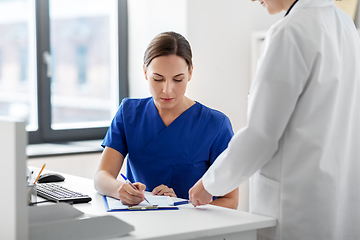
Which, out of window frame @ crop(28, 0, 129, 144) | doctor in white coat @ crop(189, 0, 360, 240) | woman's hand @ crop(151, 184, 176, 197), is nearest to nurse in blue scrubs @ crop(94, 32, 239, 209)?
woman's hand @ crop(151, 184, 176, 197)

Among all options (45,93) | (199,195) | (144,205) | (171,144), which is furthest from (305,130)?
(45,93)

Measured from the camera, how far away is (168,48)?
1.59 m

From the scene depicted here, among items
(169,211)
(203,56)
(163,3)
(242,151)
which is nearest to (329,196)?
(242,151)

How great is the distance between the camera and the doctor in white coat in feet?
3.49

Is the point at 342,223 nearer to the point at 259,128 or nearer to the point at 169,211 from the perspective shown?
the point at 259,128

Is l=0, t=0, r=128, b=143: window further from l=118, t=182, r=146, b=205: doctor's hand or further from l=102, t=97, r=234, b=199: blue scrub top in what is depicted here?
l=118, t=182, r=146, b=205: doctor's hand

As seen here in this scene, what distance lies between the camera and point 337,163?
112 centimetres

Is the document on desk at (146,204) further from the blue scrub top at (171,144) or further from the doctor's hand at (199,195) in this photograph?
the blue scrub top at (171,144)

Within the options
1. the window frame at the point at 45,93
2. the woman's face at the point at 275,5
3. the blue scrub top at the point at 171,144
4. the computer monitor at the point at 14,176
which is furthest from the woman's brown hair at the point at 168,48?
the window frame at the point at 45,93

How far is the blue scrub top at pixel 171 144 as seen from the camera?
1.62 meters

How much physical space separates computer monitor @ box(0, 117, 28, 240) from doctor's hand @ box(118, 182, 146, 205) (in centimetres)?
42

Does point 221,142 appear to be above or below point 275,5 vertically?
below

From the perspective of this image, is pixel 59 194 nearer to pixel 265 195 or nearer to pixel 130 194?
pixel 130 194

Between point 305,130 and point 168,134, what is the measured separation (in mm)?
657
